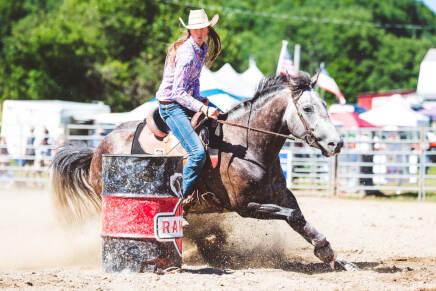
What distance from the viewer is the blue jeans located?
579cm

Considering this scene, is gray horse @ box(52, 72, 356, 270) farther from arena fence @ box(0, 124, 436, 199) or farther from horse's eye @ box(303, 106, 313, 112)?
arena fence @ box(0, 124, 436, 199)

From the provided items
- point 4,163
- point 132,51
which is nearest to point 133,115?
point 4,163

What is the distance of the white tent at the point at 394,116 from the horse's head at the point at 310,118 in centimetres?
1370

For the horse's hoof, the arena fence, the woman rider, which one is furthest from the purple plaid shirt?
the arena fence

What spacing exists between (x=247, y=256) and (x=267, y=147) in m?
1.40

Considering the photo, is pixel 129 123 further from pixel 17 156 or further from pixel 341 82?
pixel 341 82

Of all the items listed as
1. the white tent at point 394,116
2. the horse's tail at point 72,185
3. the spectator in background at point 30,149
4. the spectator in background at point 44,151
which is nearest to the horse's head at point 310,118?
the horse's tail at point 72,185

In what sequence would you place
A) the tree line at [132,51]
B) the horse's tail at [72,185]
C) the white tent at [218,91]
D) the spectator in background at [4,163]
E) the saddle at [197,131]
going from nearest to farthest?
the saddle at [197,131] → the horse's tail at [72,185] → the white tent at [218,91] → the spectator in background at [4,163] → the tree line at [132,51]

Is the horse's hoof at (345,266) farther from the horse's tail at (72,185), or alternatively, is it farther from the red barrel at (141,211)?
the horse's tail at (72,185)

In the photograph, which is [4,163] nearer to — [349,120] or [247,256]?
[349,120]

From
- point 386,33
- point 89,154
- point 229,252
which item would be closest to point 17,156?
point 89,154

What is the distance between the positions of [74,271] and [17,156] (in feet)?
37.7

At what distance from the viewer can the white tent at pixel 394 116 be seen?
1909 cm

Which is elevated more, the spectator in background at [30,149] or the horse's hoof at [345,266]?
the spectator in background at [30,149]
